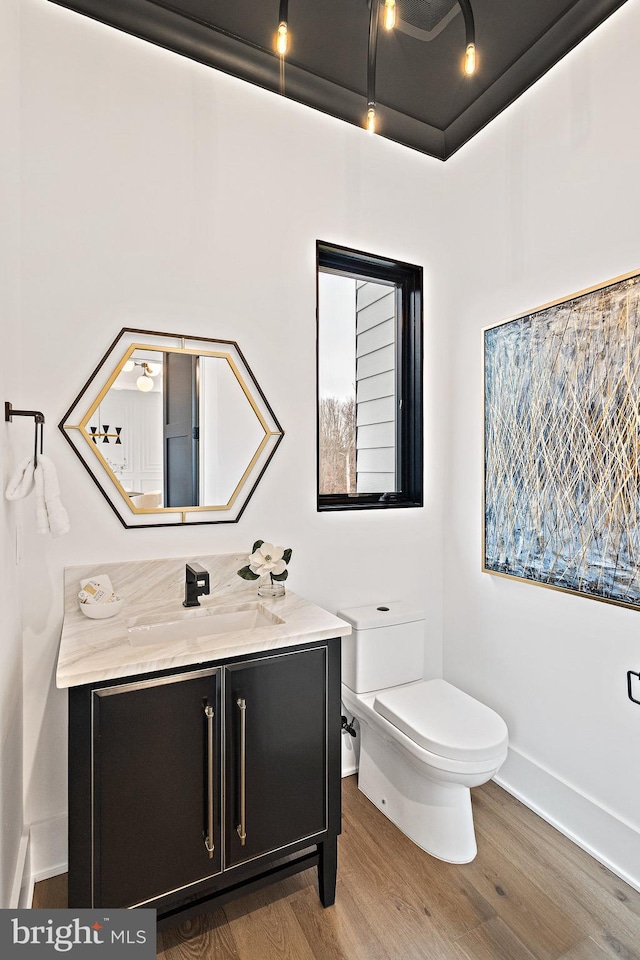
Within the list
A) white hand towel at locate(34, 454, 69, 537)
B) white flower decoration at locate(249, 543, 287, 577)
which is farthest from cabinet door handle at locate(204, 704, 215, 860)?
white hand towel at locate(34, 454, 69, 537)

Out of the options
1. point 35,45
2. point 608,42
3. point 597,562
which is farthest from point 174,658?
point 608,42

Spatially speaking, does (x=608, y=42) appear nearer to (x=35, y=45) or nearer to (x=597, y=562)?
(x=597, y=562)

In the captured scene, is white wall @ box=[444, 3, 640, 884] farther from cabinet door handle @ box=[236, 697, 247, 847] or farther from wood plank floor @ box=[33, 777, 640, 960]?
cabinet door handle @ box=[236, 697, 247, 847]

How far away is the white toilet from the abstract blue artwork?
53 cm

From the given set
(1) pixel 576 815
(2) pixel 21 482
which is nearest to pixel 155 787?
(2) pixel 21 482

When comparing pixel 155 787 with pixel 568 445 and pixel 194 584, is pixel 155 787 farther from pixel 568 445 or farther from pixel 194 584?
pixel 568 445

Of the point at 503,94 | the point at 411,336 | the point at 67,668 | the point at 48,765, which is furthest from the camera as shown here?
the point at 411,336

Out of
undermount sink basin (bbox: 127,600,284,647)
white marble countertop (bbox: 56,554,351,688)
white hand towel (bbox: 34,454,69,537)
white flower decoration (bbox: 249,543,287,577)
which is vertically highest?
white hand towel (bbox: 34,454,69,537)

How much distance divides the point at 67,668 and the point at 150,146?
175 cm

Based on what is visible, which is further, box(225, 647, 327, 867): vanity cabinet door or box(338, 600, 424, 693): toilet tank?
box(338, 600, 424, 693): toilet tank

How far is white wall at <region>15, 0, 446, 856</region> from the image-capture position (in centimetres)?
167

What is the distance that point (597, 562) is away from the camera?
1755 millimetres
